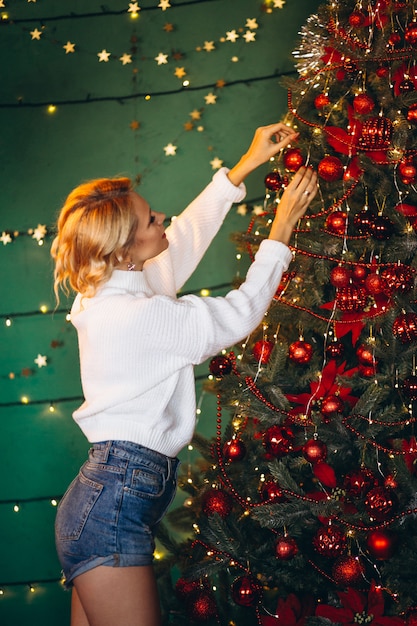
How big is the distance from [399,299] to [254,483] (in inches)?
31.2

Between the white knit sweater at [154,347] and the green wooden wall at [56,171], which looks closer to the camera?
the white knit sweater at [154,347]

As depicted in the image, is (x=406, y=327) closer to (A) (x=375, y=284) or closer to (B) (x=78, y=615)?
(A) (x=375, y=284)

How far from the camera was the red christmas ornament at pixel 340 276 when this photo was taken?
7.20 ft

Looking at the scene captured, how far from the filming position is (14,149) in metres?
3.41

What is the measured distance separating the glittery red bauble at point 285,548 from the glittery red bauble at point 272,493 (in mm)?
117

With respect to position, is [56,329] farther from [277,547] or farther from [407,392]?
[407,392]

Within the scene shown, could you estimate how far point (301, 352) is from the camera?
2.26 meters

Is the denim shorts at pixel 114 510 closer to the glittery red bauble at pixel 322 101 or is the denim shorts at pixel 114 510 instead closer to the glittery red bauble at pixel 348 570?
the glittery red bauble at pixel 348 570

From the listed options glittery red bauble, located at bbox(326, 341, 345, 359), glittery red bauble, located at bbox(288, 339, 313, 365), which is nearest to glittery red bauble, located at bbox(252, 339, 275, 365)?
glittery red bauble, located at bbox(288, 339, 313, 365)

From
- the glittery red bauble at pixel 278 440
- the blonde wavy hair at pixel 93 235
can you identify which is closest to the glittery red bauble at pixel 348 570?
the glittery red bauble at pixel 278 440

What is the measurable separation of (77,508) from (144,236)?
74 centimetres

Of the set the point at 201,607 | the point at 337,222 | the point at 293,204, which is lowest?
the point at 201,607

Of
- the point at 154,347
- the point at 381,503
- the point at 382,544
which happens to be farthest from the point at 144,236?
the point at 382,544

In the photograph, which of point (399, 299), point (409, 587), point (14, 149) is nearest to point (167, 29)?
point (14, 149)
